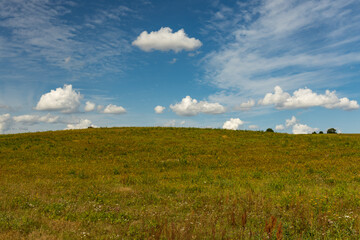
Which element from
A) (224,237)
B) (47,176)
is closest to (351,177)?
(224,237)

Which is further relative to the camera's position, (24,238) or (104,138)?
(104,138)

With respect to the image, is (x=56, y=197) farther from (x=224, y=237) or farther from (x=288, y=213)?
(x=288, y=213)

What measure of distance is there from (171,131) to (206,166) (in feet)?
72.4

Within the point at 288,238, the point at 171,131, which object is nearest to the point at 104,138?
the point at 171,131

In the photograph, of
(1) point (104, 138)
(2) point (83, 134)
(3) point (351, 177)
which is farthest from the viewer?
(2) point (83, 134)

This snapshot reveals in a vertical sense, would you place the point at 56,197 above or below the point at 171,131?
below

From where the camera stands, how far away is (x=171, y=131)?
41.3 metres

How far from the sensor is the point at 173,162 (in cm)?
2133

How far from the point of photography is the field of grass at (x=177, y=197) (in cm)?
720

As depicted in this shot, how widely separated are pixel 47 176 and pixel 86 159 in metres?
7.21

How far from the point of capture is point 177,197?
10977mm

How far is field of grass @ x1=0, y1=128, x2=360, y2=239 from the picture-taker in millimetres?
7199

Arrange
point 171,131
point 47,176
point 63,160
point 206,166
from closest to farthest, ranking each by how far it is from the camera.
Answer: point 47,176 < point 206,166 < point 63,160 < point 171,131

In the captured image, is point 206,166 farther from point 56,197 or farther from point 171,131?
point 171,131
